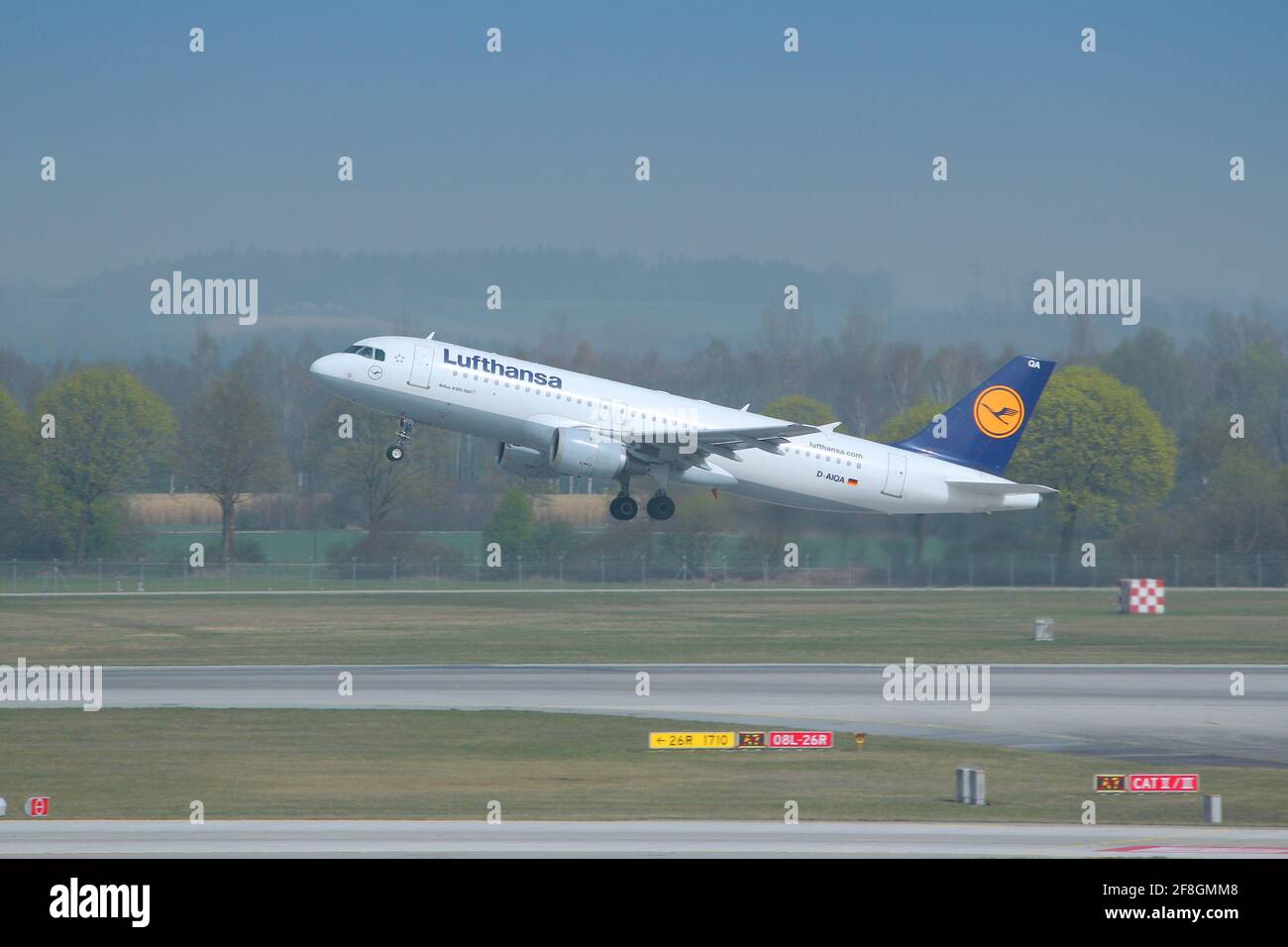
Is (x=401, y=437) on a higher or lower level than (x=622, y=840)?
higher

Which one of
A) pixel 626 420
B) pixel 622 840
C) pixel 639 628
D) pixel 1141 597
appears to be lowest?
pixel 622 840

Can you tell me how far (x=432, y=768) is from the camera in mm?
26047

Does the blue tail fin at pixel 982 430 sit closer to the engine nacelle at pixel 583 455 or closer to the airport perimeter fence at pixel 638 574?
the airport perimeter fence at pixel 638 574

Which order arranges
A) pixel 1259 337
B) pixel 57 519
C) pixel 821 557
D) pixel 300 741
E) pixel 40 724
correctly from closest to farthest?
pixel 300 741
pixel 40 724
pixel 821 557
pixel 57 519
pixel 1259 337

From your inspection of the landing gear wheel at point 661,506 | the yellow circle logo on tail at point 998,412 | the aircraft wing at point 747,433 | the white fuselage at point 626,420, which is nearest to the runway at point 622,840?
the aircraft wing at point 747,433

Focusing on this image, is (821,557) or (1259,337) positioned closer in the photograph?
(821,557)

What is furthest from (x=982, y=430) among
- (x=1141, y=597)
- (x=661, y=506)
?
(x=661, y=506)

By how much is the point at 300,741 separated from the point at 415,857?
36.2 ft

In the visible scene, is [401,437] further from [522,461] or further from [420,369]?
[522,461]

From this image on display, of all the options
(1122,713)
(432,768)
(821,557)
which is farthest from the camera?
(821,557)

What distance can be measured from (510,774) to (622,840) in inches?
244

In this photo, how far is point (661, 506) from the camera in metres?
53.4

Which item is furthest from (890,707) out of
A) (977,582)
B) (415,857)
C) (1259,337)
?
(1259,337)

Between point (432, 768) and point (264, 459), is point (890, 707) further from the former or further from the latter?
point (264, 459)
